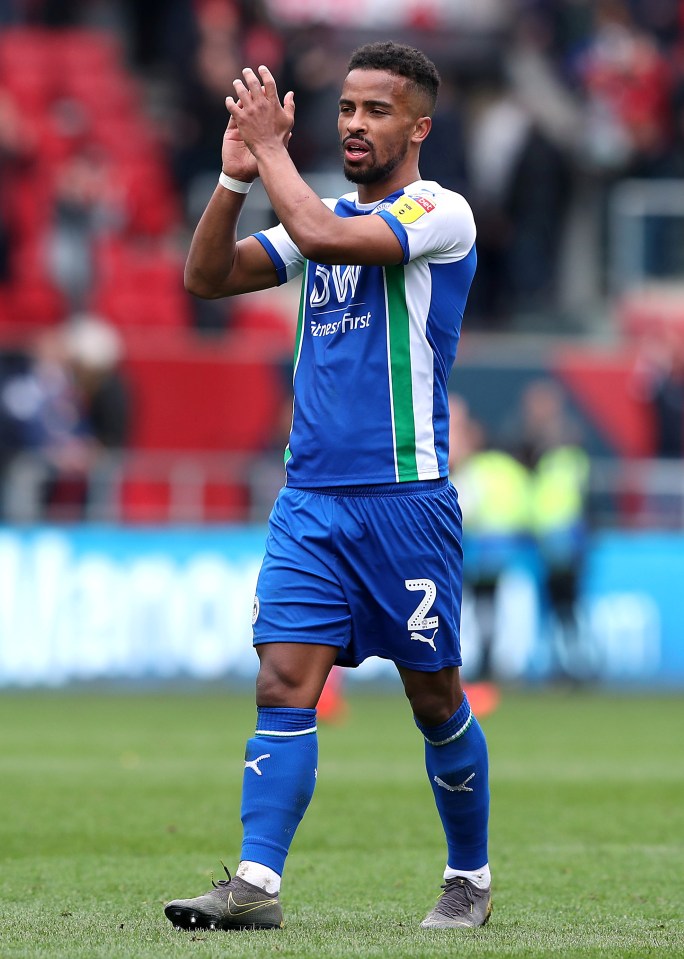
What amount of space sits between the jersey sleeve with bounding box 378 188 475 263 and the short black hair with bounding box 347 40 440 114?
0.34 m

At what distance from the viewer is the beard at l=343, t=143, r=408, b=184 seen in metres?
5.62

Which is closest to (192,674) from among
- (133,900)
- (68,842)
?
(68,842)

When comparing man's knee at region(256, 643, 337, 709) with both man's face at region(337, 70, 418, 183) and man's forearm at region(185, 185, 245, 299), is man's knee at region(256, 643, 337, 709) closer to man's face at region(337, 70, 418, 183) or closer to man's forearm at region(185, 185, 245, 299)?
man's forearm at region(185, 185, 245, 299)

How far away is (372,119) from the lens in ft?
18.4

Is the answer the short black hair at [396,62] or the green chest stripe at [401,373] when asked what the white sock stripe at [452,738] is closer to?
the green chest stripe at [401,373]

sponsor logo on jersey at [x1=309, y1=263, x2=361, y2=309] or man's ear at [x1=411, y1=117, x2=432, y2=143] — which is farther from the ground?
man's ear at [x1=411, y1=117, x2=432, y2=143]

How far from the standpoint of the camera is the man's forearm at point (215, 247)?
5688 mm

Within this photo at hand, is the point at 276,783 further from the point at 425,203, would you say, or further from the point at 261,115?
the point at 261,115

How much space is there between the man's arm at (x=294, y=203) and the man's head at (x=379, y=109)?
0.21 meters

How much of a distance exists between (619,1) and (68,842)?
631 inches

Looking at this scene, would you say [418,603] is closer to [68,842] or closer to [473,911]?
[473,911]

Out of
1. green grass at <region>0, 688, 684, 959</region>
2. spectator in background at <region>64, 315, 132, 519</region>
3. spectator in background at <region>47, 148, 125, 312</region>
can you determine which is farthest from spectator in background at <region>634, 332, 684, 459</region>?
spectator in background at <region>47, 148, 125, 312</region>

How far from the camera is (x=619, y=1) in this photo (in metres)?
21.3

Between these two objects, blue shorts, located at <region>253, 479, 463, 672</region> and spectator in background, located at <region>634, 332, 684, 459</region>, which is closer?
blue shorts, located at <region>253, 479, 463, 672</region>
